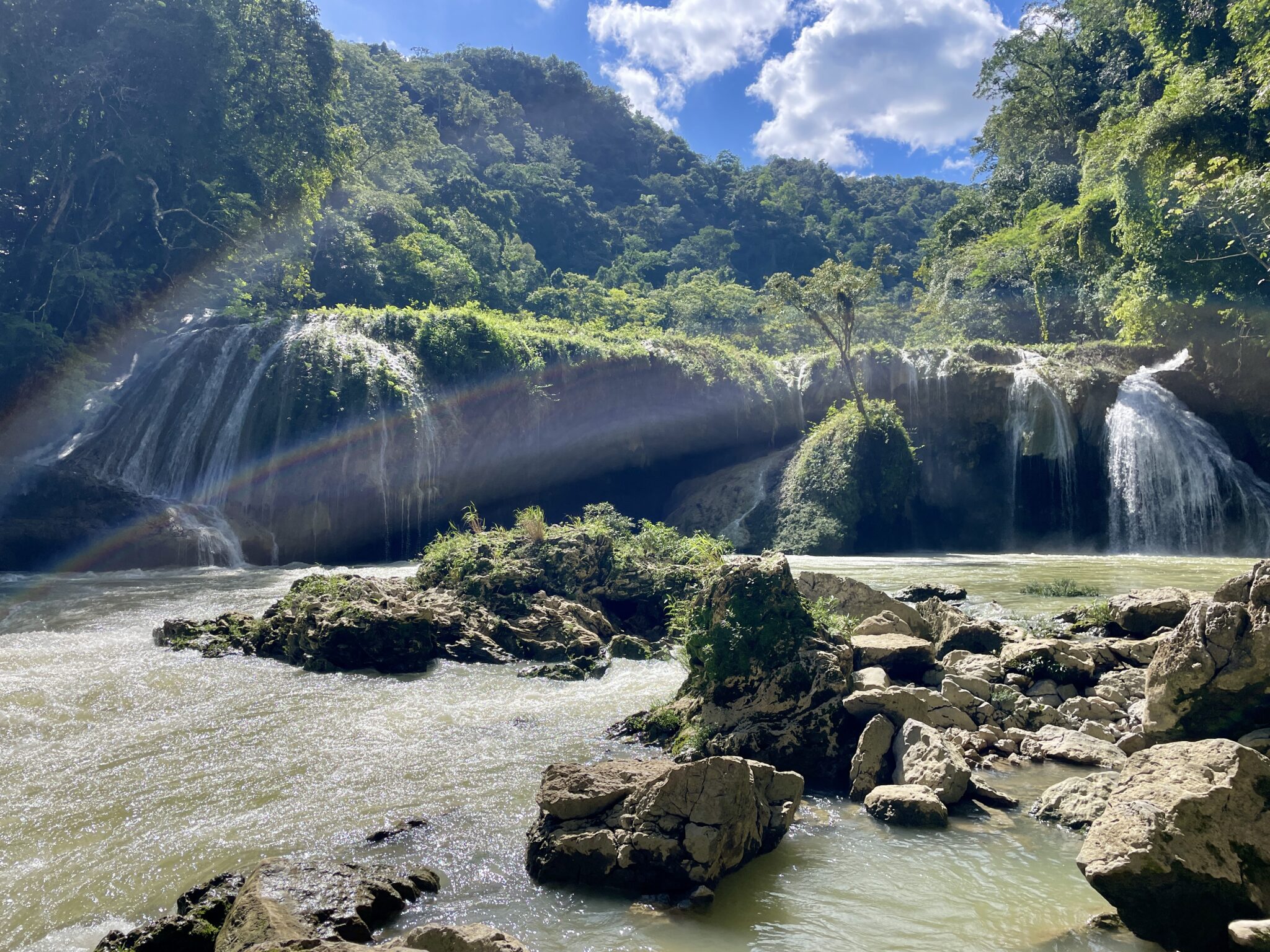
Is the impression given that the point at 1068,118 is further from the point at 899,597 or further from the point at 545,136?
the point at 545,136

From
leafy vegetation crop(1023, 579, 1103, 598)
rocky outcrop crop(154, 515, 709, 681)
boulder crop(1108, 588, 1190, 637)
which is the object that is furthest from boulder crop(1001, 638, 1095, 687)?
leafy vegetation crop(1023, 579, 1103, 598)

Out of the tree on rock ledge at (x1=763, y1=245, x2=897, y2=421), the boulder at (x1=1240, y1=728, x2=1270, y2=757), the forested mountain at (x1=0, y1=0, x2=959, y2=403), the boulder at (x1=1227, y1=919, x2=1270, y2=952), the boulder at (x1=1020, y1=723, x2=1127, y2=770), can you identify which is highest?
the forested mountain at (x1=0, y1=0, x2=959, y2=403)

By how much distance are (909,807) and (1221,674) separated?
2462mm

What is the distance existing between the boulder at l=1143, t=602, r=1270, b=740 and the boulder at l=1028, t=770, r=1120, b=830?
0.67 m

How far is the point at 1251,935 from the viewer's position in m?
3.63

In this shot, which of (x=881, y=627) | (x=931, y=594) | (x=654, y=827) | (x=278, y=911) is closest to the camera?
(x=278, y=911)

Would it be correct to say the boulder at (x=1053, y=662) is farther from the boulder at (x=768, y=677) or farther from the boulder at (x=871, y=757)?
the boulder at (x=871, y=757)

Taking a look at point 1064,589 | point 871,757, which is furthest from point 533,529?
point 1064,589

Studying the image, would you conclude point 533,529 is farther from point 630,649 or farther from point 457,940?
point 457,940

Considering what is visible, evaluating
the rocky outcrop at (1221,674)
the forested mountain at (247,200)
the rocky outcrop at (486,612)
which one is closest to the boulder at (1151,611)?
the rocky outcrop at (1221,674)

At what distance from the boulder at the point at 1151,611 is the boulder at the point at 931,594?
489cm

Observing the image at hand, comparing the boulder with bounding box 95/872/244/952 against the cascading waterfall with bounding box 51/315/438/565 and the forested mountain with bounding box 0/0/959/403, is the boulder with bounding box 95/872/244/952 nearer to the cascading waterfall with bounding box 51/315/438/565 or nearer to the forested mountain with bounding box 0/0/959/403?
the cascading waterfall with bounding box 51/315/438/565

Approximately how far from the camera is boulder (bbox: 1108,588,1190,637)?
9.38 meters

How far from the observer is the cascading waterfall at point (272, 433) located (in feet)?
71.2
